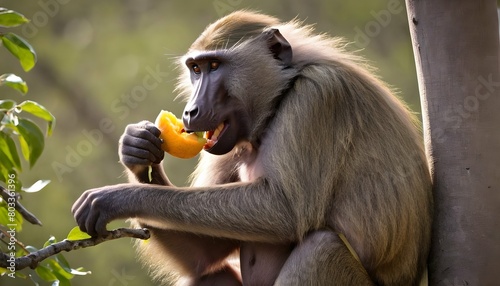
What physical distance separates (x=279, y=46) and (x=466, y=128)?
1548 mm

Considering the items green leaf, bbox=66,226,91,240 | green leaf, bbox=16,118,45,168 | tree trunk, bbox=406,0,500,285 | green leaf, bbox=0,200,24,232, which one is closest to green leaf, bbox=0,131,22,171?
green leaf, bbox=16,118,45,168

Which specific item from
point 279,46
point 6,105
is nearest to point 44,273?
point 6,105

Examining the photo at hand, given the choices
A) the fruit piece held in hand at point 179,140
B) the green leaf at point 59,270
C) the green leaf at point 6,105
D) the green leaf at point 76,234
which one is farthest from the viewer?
the fruit piece held in hand at point 179,140

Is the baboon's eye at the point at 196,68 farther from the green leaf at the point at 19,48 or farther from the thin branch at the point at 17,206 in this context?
the thin branch at the point at 17,206

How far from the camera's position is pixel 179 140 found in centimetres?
547

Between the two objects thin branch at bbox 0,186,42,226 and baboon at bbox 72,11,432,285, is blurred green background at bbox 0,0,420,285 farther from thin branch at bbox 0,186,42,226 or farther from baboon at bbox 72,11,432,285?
thin branch at bbox 0,186,42,226

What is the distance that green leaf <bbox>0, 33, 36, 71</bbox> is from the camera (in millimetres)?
4234

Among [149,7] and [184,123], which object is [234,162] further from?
[149,7]

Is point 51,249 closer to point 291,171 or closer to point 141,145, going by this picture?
point 141,145

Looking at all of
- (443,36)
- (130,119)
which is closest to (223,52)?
(443,36)

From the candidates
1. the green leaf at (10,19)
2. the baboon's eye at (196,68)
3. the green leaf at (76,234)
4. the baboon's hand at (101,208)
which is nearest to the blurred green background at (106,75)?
the baboon's eye at (196,68)

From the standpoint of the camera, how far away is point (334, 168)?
207 inches

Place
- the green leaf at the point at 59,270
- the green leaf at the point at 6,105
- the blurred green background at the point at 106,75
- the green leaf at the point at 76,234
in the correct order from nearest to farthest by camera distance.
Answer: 1. the green leaf at the point at 6,105
2. the green leaf at the point at 59,270
3. the green leaf at the point at 76,234
4. the blurred green background at the point at 106,75

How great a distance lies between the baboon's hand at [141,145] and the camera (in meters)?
5.49
